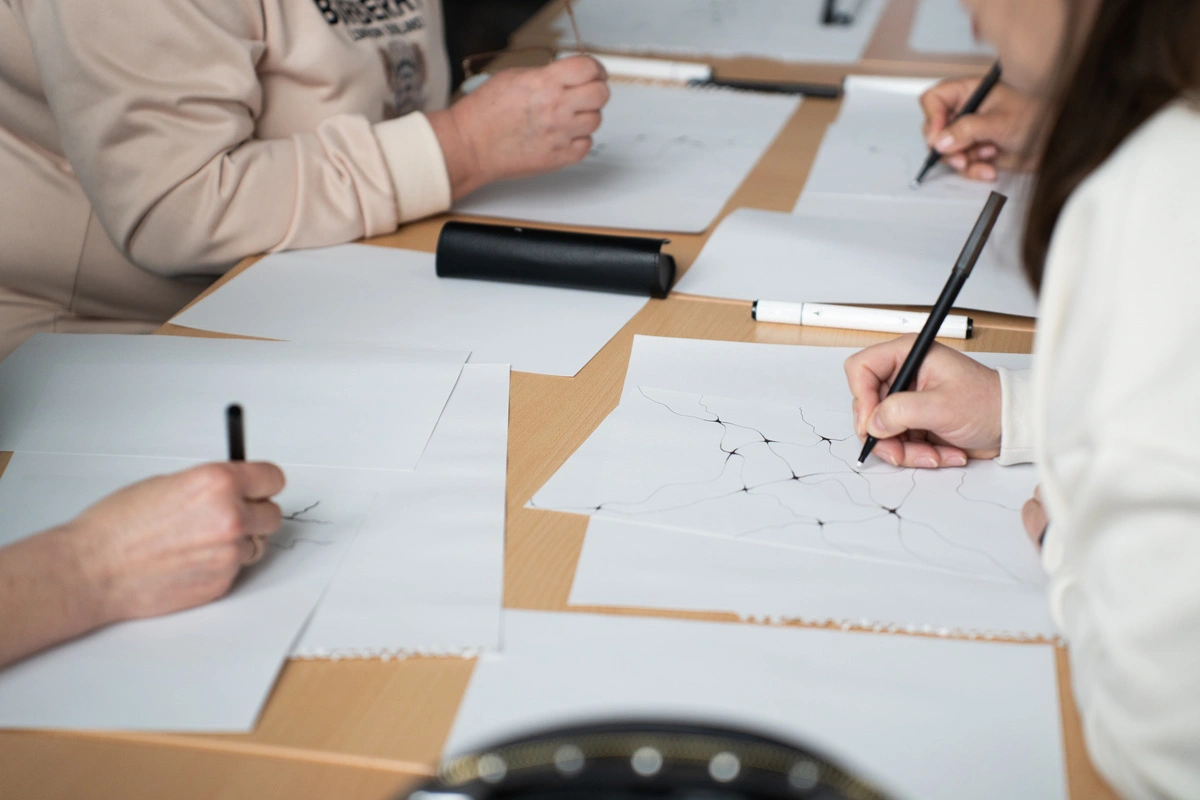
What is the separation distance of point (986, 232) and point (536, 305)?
1.33 ft

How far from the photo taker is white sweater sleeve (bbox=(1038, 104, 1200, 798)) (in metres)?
0.43

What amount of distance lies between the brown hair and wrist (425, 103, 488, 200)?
694 millimetres

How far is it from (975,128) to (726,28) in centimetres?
73

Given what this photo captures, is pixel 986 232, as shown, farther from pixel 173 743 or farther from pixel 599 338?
pixel 173 743

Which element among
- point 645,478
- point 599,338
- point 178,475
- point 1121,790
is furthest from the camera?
point 599,338

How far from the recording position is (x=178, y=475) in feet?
1.94

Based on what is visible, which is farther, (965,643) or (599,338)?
(599,338)

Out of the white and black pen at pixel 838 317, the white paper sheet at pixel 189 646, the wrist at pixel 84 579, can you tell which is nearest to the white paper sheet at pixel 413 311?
the white and black pen at pixel 838 317

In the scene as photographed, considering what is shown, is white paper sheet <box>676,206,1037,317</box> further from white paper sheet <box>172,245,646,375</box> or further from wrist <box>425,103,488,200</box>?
wrist <box>425,103,488,200</box>

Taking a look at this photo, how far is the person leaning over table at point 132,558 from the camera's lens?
21.5 inches

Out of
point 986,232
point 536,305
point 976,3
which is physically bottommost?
point 536,305

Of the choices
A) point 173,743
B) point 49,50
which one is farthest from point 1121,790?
point 49,50

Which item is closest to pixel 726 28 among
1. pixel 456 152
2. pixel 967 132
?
pixel 967 132

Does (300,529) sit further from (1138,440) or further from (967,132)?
(967,132)
